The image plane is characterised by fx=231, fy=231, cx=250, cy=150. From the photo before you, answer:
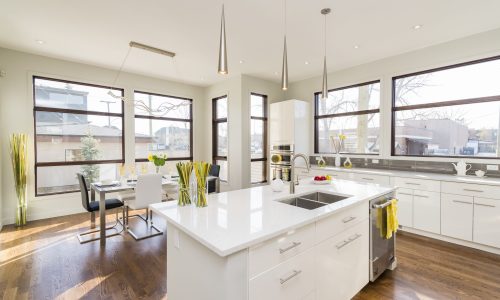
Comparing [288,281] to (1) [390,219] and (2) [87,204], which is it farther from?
(2) [87,204]

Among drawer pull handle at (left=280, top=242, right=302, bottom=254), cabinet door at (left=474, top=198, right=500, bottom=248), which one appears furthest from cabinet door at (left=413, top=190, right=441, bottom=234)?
drawer pull handle at (left=280, top=242, right=302, bottom=254)

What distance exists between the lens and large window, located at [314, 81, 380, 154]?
4.50 metres

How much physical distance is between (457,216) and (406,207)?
1.93 ft

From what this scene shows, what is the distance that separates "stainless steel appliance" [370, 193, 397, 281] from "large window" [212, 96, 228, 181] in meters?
4.01

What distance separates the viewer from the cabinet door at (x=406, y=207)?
3477 millimetres

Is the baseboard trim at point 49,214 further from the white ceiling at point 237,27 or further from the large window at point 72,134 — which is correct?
the white ceiling at point 237,27

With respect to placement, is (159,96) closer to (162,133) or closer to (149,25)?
(162,133)

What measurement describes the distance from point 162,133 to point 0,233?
10.6 ft

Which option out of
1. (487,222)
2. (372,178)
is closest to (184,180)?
(372,178)

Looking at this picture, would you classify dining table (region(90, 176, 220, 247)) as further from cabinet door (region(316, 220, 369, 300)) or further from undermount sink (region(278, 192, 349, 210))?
cabinet door (region(316, 220, 369, 300))

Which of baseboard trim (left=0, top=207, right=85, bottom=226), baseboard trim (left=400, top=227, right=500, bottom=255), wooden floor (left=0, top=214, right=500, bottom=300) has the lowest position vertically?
wooden floor (left=0, top=214, right=500, bottom=300)

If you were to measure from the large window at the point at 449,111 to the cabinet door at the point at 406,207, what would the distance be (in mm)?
910

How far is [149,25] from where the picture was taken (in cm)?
306

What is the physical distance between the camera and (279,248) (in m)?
1.33
